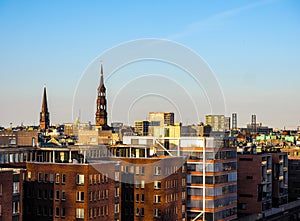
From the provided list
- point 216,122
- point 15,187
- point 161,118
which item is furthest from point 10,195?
point 216,122

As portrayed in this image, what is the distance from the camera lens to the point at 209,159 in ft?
161

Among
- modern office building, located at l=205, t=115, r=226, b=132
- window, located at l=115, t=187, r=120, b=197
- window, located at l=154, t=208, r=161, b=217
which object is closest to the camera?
window, located at l=115, t=187, r=120, b=197

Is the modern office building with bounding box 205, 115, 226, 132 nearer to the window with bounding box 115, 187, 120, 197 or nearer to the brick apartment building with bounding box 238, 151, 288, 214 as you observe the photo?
the brick apartment building with bounding box 238, 151, 288, 214

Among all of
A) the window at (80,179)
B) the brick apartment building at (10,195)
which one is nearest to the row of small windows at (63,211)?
the window at (80,179)

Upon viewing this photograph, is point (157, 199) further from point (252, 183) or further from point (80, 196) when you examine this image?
point (252, 183)

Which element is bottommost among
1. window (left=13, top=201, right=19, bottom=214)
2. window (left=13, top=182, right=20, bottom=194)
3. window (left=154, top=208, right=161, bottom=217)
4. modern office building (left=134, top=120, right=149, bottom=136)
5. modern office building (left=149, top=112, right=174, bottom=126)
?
window (left=154, top=208, right=161, bottom=217)

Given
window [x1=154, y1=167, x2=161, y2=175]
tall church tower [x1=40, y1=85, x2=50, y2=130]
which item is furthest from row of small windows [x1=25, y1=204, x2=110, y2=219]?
tall church tower [x1=40, y1=85, x2=50, y2=130]

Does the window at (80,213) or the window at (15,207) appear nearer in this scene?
the window at (15,207)

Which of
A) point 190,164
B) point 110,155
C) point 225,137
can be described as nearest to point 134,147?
point 110,155

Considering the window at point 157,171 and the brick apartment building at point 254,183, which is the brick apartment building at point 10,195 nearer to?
the window at point 157,171

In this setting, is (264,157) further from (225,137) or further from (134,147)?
(134,147)

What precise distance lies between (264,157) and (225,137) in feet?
27.2

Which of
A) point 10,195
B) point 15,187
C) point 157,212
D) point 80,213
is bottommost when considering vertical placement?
point 157,212

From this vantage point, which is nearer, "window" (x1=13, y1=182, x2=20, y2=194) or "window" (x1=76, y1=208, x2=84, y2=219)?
"window" (x1=13, y1=182, x2=20, y2=194)
